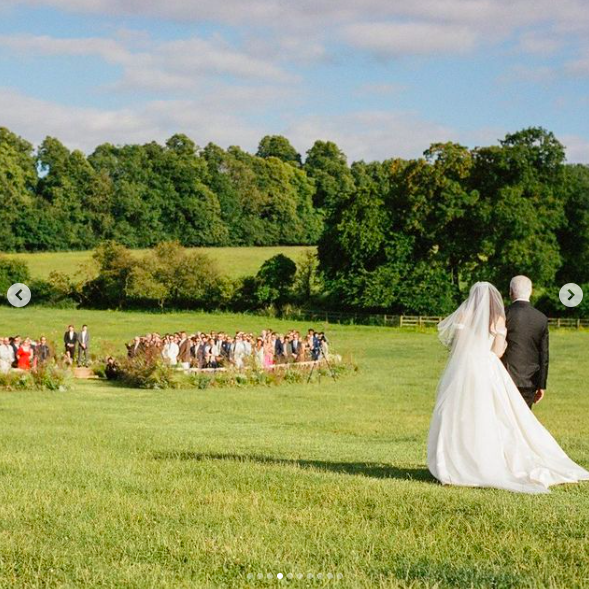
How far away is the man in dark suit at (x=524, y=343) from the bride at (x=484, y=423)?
1.50ft

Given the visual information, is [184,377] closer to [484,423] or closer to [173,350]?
[173,350]

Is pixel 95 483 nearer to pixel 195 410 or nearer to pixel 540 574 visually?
pixel 540 574

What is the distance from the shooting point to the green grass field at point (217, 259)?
3597 inches

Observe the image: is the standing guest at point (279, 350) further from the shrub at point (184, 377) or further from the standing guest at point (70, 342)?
the standing guest at point (70, 342)

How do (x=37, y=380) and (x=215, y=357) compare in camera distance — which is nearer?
(x=37, y=380)

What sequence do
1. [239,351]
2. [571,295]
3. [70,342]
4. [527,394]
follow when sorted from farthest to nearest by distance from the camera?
[571,295], [70,342], [239,351], [527,394]

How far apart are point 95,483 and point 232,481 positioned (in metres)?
1.33

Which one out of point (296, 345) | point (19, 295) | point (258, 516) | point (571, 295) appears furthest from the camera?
point (19, 295)

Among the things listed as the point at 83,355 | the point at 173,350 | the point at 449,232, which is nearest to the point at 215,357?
the point at 173,350

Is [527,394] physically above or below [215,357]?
above

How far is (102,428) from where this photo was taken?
687 inches

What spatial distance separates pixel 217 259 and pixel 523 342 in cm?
7666

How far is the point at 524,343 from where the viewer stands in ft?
35.9

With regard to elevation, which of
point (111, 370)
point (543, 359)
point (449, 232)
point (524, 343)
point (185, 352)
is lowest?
point (111, 370)
